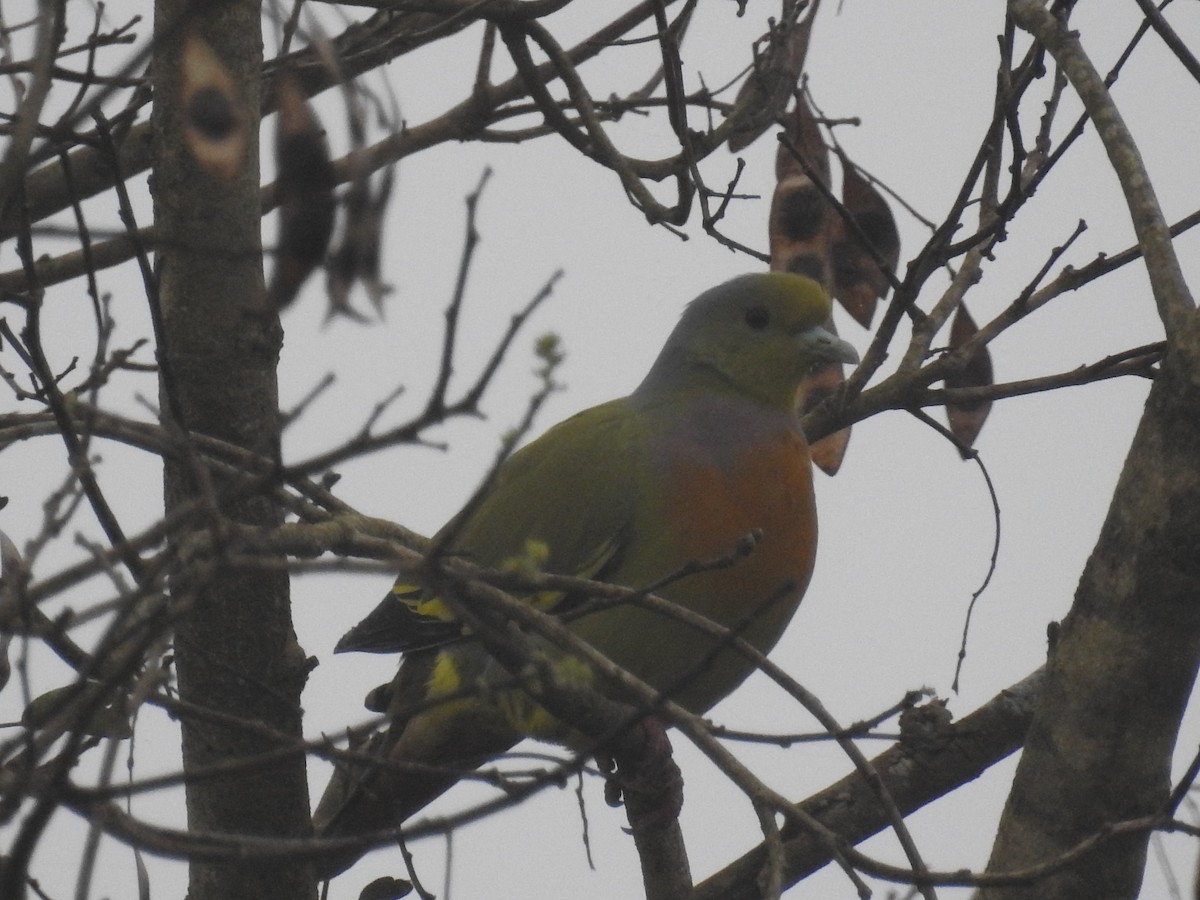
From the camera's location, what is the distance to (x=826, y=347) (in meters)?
4.07

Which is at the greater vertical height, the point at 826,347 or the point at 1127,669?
the point at 826,347

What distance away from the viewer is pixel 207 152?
1595 mm

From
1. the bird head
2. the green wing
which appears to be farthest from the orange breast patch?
the bird head

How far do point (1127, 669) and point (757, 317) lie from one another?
191 cm

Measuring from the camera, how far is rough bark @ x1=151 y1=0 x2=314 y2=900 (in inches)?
116

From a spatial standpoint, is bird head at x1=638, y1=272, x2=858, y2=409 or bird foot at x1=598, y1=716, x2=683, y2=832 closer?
bird foot at x1=598, y1=716, x2=683, y2=832

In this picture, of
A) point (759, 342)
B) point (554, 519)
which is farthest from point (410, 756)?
point (759, 342)

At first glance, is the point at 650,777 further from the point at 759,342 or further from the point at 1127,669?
the point at 759,342

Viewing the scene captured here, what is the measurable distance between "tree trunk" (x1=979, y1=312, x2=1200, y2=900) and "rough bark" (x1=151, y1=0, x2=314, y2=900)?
1.27m

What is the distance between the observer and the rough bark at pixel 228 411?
9.67 feet

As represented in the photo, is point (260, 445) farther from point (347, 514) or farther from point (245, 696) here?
point (245, 696)

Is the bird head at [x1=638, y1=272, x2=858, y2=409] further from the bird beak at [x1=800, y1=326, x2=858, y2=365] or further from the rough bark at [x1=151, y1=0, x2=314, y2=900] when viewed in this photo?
the rough bark at [x1=151, y1=0, x2=314, y2=900]

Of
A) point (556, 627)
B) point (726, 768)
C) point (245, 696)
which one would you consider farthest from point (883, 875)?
point (245, 696)

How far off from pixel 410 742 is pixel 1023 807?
1.59 meters
